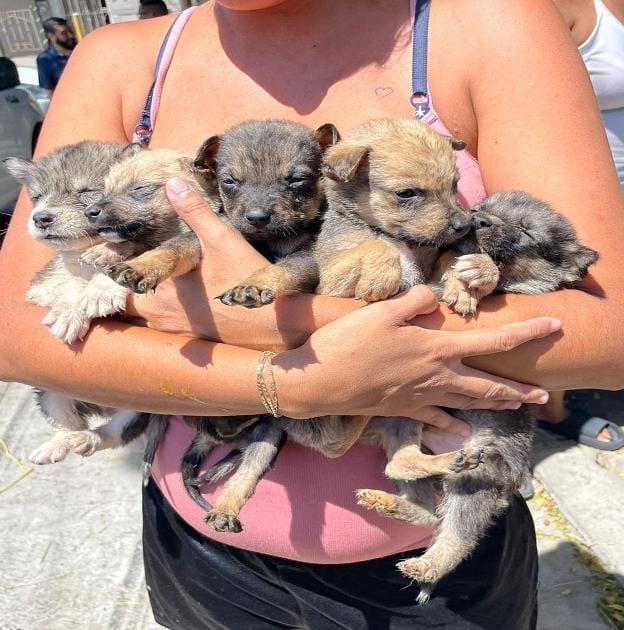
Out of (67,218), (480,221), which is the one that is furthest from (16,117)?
(480,221)

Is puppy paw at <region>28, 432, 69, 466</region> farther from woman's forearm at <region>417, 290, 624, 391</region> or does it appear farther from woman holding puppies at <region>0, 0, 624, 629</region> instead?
woman's forearm at <region>417, 290, 624, 391</region>

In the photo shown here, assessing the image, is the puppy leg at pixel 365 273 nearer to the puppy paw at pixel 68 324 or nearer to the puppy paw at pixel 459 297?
the puppy paw at pixel 459 297

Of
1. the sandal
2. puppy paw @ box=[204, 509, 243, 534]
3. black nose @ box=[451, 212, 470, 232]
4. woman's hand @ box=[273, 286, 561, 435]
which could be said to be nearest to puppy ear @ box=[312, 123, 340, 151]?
black nose @ box=[451, 212, 470, 232]

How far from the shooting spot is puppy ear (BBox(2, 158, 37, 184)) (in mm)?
2434

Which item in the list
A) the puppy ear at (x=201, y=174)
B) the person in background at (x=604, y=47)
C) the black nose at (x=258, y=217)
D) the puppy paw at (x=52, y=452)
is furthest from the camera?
the person in background at (x=604, y=47)

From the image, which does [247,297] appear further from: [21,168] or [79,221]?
[21,168]

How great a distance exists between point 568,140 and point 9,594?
12.5 feet

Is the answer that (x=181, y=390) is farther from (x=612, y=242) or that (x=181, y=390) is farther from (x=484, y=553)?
(x=612, y=242)

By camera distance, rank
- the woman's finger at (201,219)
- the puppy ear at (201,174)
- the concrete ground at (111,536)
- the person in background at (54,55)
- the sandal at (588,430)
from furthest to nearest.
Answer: the person in background at (54,55) < the sandal at (588,430) < the concrete ground at (111,536) < the puppy ear at (201,174) < the woman's finger at (201,219)

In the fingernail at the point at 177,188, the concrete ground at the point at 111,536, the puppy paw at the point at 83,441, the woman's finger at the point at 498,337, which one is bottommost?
the concrete ground at the point at 111,536

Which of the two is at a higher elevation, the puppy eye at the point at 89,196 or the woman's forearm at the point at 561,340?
the puppy eye at the point at 89,196

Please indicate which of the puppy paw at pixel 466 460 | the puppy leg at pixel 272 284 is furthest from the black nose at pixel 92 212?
the puppy paw at pixel 466 460

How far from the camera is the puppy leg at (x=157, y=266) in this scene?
1.79m

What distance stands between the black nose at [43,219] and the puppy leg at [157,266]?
47 centimetres
